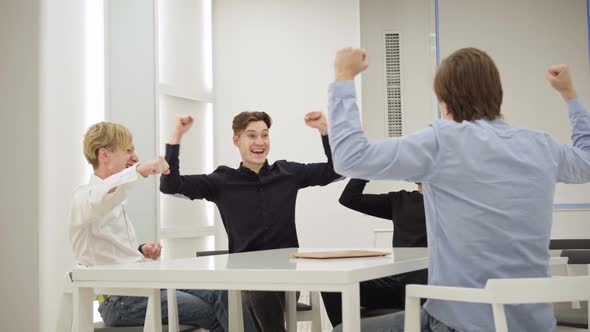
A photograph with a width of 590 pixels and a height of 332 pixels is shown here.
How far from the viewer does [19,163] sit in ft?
13.5

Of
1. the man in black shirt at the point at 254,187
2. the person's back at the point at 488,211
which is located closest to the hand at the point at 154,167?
the man in black shirt at the point at 254,187

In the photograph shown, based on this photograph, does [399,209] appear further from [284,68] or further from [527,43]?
[527,43]

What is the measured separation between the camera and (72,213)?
282 centimetres

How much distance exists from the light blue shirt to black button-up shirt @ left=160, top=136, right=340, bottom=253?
5.31 feet

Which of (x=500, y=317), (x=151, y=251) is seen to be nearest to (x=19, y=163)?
(x=151, y=251)

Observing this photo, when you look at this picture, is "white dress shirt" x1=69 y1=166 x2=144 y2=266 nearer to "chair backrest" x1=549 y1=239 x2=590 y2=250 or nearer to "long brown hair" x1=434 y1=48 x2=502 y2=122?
"long brown hair" x1=434 y1=48 x2=502 y2=122

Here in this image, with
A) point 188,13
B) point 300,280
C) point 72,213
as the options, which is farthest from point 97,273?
point 188,13

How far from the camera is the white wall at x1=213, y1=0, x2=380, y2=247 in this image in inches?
226

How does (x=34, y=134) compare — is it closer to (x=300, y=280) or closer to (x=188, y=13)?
(x=188, y=13)

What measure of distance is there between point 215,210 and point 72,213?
9.56 feet

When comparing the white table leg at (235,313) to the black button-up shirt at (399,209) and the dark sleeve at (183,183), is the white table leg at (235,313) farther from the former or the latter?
the black button-up shirt at (399,209)

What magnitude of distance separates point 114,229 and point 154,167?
2.25 ft

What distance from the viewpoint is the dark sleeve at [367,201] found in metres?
3.62

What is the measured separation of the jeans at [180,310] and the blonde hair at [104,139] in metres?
0.63
